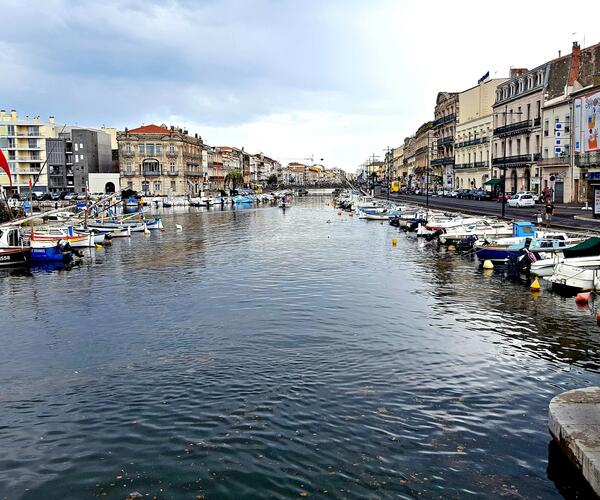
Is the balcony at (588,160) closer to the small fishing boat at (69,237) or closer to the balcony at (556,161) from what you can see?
the balcony at (556,161)

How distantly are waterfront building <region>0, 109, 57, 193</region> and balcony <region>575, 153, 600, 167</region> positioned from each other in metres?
108

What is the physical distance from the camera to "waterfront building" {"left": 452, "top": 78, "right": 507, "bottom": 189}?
10119 cm

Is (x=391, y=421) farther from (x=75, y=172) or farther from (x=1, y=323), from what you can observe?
(x=75, y=172)

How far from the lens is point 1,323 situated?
2480 centimetres

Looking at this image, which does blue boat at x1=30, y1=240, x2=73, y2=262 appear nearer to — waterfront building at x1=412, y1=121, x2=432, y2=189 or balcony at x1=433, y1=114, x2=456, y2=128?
balcony at x1=433, y1=114, x2=456, y2=128

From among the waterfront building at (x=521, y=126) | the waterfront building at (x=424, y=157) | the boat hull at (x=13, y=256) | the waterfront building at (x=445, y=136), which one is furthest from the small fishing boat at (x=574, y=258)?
the waterfront building at (x=424, y=157)

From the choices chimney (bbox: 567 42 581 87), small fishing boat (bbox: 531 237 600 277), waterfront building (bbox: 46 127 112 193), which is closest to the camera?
small fishing boat (bbox: 531 237 600 277)

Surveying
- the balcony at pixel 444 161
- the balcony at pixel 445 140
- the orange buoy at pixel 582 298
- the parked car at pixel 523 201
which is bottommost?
the orange buoy at pixel 582 298

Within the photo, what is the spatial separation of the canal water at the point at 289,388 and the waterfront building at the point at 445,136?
9678cm

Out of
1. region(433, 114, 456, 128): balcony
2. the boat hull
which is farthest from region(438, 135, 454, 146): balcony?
the boat hull

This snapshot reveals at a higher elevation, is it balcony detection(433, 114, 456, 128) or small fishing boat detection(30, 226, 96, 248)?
balcony detection(433, 114, 456, 128)

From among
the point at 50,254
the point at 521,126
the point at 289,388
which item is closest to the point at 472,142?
the point at 521,126

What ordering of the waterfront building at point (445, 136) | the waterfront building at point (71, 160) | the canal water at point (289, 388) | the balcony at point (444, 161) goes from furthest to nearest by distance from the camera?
the waterfront building at point (71, 160) < the balcony at point (444, 161) < the waterfront building at point (445, 136) < the canal water at point (289, 388)

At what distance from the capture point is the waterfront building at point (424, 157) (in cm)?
14379
